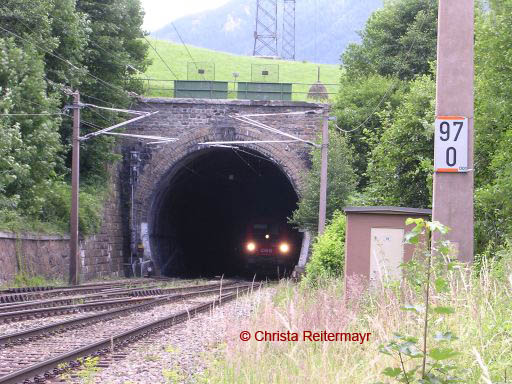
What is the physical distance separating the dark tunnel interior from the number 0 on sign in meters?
28.8

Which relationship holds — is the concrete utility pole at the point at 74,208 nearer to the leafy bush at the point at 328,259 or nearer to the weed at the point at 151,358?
the leafy bush at the point at 328,259

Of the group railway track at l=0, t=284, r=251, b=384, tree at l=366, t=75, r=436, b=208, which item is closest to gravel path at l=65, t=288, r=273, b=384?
railway track at l=0, t=284, r=251, b=384

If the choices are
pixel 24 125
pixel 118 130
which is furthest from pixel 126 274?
pixel 24 125

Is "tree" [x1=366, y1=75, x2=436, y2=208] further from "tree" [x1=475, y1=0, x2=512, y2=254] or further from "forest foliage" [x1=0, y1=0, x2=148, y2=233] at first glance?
"forest foliage" [x1=0, y1=0, x2=148, y2=233]

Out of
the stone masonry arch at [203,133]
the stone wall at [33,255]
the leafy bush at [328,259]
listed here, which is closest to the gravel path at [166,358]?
the leafy bush at [328,259]

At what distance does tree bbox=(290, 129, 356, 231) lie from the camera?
30.5 m

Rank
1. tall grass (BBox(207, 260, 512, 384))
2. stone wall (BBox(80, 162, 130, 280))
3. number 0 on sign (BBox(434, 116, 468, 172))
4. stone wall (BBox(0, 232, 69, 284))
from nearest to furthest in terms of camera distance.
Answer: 1. tall grass (BBox(207, 260, 512, 384))
2. number 0 on sign (BBox(434, 116, 468, 172))
3. stone wall (BBox(0, 232, 69, 284))
4. stone wall (BBox(80, 162, 130, 280))

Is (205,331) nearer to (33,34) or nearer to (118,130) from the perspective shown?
(33,34)

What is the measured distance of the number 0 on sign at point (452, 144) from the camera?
29.4 feet

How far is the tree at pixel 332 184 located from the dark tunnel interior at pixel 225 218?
6185 millimetres

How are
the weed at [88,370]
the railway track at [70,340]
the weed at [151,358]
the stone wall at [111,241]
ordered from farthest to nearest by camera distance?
the stone wall at [111,241], the weed at [151,358], the railway track at [70,340], the weed at [88,370]

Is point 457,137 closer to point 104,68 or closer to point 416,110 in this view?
point 416,110

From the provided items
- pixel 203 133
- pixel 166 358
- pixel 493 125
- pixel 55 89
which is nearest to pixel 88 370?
pixel 166 358

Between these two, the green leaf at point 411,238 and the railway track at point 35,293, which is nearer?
the green leaf at point 411,238
